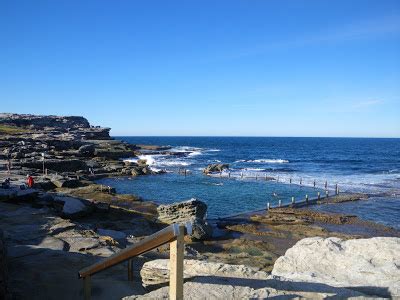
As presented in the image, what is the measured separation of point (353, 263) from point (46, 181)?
31.4 m

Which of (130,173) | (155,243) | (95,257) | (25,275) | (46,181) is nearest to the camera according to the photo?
(155,243)

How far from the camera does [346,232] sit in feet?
80.2

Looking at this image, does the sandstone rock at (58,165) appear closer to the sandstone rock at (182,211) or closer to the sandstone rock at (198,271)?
the sandstone rock at (182,211)

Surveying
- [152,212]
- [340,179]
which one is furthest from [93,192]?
[340,179]

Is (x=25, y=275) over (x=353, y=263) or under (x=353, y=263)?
under

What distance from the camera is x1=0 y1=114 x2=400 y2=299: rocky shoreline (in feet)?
22.0

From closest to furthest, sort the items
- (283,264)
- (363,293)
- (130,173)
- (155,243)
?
(155,243) → (363,293) → (283,264) → (130,173)

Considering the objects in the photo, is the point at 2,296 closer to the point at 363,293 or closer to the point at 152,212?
the point at 363,293

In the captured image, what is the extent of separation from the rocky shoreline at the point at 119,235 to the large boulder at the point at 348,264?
0.37 feet

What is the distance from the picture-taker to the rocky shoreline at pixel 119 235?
6.71 m

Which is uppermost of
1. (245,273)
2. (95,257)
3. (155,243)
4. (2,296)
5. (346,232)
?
(155,243)

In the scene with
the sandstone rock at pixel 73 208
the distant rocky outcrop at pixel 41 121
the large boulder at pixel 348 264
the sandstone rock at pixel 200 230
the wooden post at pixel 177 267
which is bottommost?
the sandstone rock at pixel 200 230

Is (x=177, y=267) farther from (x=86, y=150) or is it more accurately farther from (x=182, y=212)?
(x=86, y=150)

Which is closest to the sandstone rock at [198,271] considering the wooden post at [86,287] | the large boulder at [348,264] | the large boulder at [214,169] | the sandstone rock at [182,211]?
the large boulder at [348,264]
